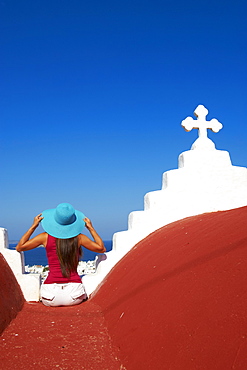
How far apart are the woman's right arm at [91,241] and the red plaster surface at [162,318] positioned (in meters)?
0.47

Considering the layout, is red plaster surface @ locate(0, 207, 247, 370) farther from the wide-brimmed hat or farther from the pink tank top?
the wide-brimmed hat

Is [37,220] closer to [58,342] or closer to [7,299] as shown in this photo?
[7,299]

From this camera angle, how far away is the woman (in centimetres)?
470

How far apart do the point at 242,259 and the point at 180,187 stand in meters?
3.43

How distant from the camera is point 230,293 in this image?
2449 millimetres

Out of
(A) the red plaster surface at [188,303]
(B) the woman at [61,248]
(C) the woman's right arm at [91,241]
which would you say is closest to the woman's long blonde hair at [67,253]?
(B) the woman at [61,248]

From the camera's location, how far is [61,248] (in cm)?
470

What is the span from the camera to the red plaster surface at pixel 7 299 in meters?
3.70

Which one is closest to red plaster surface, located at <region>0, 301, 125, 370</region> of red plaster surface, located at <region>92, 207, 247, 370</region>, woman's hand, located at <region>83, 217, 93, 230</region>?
red plaster surface, located at <region>92, 207, 247, 370</region>

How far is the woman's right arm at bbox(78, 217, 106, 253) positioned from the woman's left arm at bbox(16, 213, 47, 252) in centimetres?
47

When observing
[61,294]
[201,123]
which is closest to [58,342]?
[61,294]

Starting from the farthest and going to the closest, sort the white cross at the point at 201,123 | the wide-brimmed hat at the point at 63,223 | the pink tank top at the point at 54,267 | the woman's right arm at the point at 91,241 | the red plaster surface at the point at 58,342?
1. the white cross at the point at 201,123
2. the woman's right arm at the point at 91,241
3. the pink tank top at the point at 54,267
4. the wide-brimmed hat at the point at 63,223
5. the red plaster surface at the point at 58,342

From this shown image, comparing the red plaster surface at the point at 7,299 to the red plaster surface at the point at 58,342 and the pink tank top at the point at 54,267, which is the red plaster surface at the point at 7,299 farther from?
the pink tank top at the point at 54,267

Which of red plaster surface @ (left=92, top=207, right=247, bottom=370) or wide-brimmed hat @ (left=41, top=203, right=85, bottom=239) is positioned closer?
red plaster surface @ (left=92, top=207, right=247, bottom=370)
